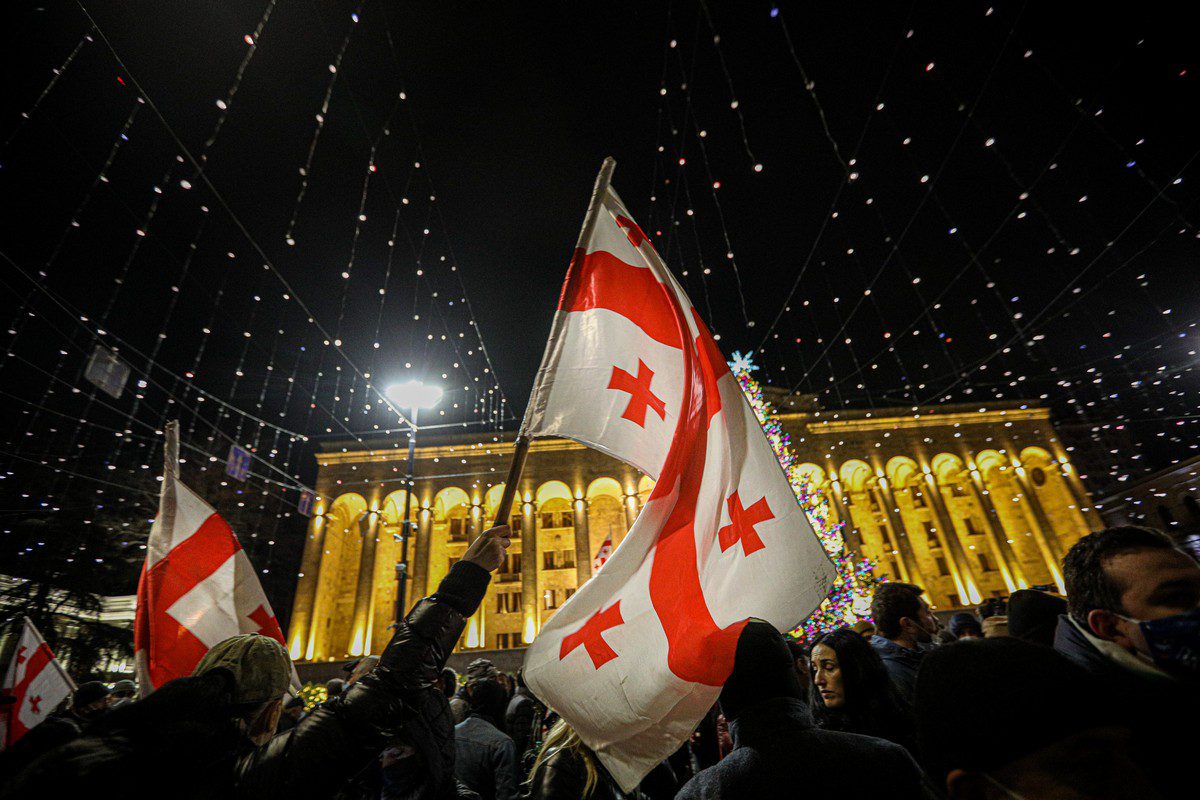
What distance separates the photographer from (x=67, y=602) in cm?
1631

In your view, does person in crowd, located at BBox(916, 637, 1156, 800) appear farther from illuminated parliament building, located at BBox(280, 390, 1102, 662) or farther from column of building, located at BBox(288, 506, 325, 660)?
column of building, located at BBox(288, 506, 325, 660)

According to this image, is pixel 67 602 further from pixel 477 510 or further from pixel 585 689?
pixel 585 689

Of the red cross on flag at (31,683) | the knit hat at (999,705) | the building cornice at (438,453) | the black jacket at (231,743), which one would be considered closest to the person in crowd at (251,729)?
the black jacket at (231,743)

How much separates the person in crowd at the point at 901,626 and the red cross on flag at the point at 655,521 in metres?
1.52

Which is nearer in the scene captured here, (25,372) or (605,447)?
(605,447)

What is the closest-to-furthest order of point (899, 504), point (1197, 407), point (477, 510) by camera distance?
point (1197, 407)
point (477, 510)
point (899, 504)

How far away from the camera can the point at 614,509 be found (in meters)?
28.6

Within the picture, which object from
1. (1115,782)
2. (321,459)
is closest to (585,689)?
(1115,782)

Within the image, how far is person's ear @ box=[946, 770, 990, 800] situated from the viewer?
1.08m

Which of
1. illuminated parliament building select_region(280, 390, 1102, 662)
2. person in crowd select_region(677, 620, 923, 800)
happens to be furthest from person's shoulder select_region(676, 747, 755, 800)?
illuminated parliament building select_region(280, 390, 1102, 662)

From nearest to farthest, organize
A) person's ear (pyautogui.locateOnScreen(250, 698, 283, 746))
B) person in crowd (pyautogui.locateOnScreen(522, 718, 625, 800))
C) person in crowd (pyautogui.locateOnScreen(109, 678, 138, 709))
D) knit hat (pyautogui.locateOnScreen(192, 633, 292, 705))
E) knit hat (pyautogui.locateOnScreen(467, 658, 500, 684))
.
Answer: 1. knit hat (pyautogui.locateOnScreen(192, 633, 292, 705))
2. person's ear (pyautogui.locateOnScreen(250, 698, 283, 746))
3. person in crowd (pyautogui.locateOnScreen(522, 718, 625, 800))
4. knit hat (pyautogui.locateOnScreen(467, 658, 500, 684))
5. person in crowd (pyautogui.locateOnScreen(109, 678, 138, 709))

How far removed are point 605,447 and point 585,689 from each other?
1.10 metres

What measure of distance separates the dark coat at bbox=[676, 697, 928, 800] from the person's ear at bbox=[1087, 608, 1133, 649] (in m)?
0.69

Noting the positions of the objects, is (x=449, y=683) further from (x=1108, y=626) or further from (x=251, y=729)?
(x=1108, y=626)
